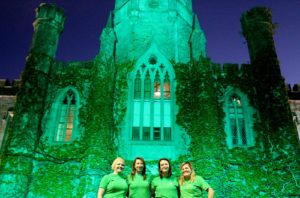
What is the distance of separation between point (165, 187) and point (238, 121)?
10683mm

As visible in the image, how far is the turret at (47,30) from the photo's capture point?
664 inches

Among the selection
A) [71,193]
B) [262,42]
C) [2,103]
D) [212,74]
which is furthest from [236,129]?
[2,103]

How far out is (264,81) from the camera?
15984 millimetres

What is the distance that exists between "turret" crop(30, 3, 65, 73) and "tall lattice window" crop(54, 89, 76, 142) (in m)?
2.06

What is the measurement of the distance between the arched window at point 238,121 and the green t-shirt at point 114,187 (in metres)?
9.98

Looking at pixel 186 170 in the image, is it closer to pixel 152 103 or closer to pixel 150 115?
pixel 150 115

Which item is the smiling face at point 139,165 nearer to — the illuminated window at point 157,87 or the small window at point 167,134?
the small window at point 167,134

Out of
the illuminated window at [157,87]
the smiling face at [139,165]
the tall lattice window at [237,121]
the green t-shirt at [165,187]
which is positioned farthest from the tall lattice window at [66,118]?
the green t-shirt at [165,187]

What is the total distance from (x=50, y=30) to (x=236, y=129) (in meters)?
12.3

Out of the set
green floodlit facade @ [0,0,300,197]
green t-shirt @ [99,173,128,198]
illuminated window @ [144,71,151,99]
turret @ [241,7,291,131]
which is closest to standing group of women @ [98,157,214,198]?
green t-shirt @ [99,173,128,198]

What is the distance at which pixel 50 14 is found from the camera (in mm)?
17984

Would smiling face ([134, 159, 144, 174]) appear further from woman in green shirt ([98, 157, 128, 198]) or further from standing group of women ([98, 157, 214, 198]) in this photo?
woman in green shirt ([98, 157, 128, 198])

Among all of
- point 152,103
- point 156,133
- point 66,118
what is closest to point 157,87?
point 152,103

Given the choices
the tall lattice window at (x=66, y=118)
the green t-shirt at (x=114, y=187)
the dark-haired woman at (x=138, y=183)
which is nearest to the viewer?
the green t-shirt at (x=114, y=187)
